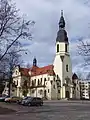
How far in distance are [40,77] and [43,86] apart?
399 inches

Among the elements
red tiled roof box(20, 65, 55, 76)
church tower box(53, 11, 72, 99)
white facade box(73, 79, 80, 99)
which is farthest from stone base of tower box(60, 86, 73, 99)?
red tiled roof box(20, 65, 55, 76)

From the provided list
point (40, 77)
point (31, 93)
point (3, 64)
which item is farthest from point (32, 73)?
point (3, 64)

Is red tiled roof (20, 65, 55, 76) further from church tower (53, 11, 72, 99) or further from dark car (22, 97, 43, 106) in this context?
dark car (22, 97, 43, 106)

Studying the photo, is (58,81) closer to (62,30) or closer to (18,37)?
(62,30)

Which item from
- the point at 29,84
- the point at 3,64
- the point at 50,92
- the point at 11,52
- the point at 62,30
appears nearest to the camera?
the point at 11,52

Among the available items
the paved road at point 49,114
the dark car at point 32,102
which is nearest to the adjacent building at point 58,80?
the dark car at point 32,102

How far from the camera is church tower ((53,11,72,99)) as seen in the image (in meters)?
116

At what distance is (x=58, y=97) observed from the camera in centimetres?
11331

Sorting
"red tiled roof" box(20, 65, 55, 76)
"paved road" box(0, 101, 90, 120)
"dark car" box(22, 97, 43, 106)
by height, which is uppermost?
"red tiled roof" box(20, 65, 55, 76)

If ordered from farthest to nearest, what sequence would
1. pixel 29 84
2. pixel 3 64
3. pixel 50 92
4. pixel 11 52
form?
pixel 29 84 < pixel 50 92 < pixel 3 64 < pixel 11 52

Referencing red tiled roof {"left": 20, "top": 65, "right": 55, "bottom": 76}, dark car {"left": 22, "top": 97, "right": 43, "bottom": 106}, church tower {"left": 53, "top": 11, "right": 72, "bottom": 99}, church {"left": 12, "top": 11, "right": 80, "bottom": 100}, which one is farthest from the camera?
red tiled roof {"left": 20, "top": 65, "right": 55, "bottom": 76}

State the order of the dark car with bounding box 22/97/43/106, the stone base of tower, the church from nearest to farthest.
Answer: the dark car with bounding box 22/97/43/106
the stone base of tower
the church

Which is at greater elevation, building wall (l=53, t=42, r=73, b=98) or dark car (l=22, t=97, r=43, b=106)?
building wall (l=53, t=42, r=73, b=98)

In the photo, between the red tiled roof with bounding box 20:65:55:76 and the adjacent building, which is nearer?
the adjacent building
